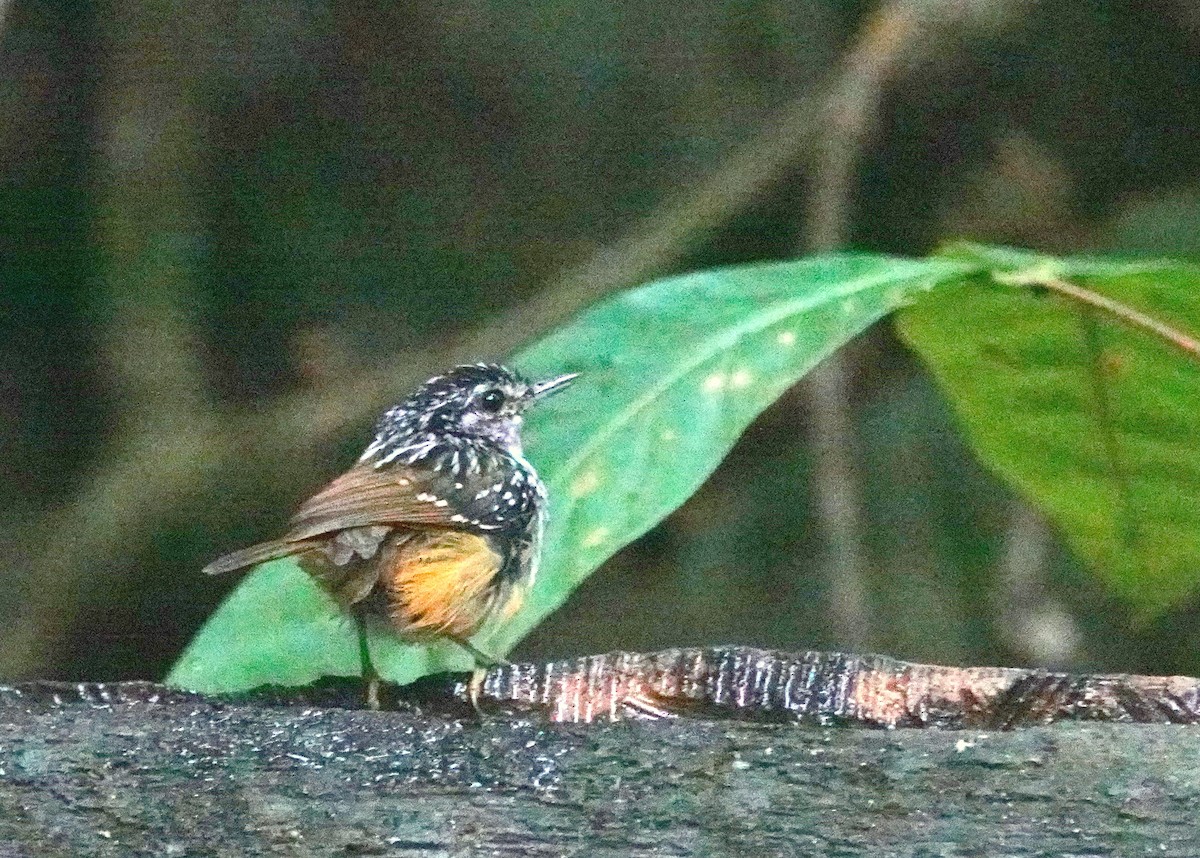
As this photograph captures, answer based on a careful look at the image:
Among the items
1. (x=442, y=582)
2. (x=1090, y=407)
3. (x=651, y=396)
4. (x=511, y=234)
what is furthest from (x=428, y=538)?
(x=511, y=234)

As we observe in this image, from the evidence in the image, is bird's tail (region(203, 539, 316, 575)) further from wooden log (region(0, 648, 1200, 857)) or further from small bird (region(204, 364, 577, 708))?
wooden log (region(0, 648, 1200, 857))

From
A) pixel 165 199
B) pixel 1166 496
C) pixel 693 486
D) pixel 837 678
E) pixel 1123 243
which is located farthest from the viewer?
pixel 165 199

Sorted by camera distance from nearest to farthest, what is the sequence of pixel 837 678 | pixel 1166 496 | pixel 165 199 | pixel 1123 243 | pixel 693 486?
1. pixel 837 678
2. pixel 693 486
3. pixel 1166 496
4. pixel 1123 243
5. pixel 165 199

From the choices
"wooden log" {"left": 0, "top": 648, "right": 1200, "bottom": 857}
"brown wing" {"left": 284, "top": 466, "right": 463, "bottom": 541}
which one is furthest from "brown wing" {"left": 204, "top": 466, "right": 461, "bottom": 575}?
"wooden log" {"left": 0, "top": 648, "right": 1200, "bottom": 857}

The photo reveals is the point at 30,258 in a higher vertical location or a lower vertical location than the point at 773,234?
lower

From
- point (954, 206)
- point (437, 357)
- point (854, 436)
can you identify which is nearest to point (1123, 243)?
point (954, 206)

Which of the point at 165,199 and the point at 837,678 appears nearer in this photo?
the point at 837,678

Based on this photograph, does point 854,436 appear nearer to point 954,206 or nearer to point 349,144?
point 954,206

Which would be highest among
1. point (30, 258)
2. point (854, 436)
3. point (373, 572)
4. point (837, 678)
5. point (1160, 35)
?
point (1160, 35)
